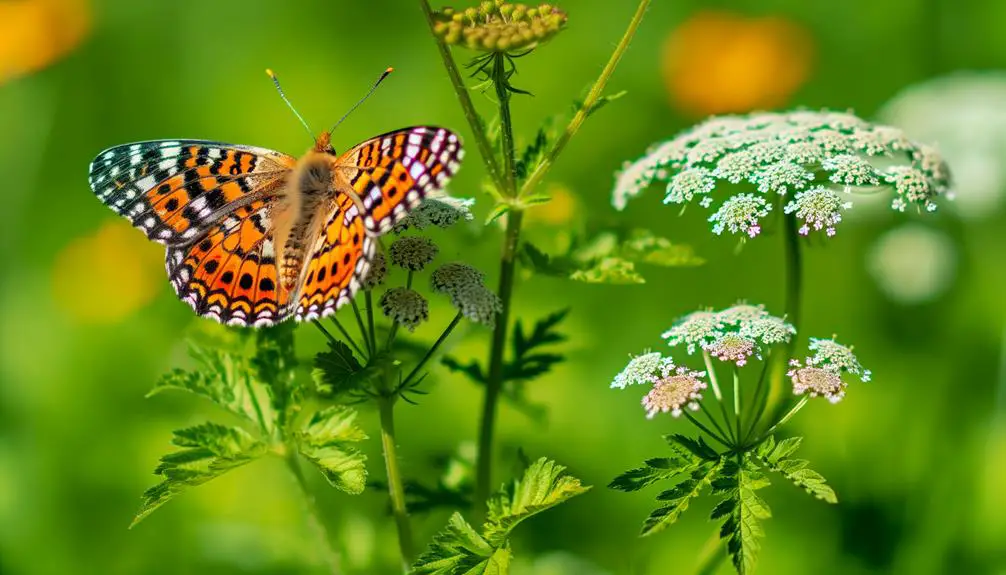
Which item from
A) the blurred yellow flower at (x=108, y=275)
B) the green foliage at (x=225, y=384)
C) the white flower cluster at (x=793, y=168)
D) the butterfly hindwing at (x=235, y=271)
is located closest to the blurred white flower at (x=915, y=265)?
the white flower cluster at (x=793, y=168)

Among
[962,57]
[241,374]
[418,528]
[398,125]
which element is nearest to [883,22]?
[962,57]

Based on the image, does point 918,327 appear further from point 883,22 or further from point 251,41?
point 251,41

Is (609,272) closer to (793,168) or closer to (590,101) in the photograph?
(590,101)

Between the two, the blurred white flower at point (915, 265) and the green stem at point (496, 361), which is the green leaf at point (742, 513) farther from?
the blurred white flower at point (915, 265)

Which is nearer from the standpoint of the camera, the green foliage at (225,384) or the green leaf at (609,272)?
the green leaf at (609,272)

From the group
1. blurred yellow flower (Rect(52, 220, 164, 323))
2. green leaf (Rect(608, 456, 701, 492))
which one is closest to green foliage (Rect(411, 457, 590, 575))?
green leaf (Rect(608, 456, 701, 492))

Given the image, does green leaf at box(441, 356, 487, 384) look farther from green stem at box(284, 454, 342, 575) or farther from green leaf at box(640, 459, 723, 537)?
green leaf at box(640, 459, 723, 537)

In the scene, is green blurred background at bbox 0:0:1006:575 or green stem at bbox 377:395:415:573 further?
green blurred background at bbox 0:0:1006:575
